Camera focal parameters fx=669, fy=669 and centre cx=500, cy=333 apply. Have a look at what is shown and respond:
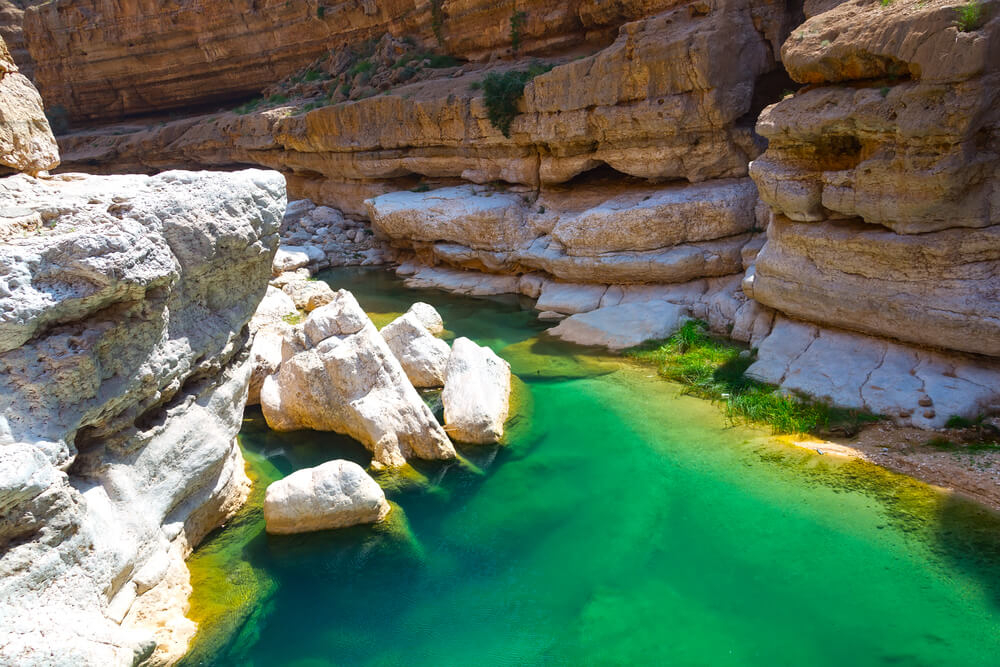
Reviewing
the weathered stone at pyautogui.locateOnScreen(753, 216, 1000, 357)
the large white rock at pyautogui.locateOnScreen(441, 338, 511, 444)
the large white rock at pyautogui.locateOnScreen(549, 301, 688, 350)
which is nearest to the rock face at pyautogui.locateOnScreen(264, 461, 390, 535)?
the large white rock at pyautogui.locateOnScreen(441, 338, 511, 444)

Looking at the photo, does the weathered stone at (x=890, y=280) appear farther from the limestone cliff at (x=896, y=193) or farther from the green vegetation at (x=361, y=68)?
the green vegetation at (x=361, y=68)

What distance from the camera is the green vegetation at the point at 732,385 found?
26.1 feet

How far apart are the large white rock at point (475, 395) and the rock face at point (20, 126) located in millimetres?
4959

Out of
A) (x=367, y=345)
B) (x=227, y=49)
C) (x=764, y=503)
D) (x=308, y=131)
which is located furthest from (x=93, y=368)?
(x=227, y=49)

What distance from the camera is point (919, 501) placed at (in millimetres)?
6488

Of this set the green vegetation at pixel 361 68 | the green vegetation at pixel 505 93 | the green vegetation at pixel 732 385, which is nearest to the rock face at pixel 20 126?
the green vegetation at pixel 732 385

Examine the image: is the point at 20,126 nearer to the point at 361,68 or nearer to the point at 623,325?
the point at 623,325

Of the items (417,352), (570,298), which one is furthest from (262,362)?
(570,298)

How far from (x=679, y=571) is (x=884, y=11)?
23.0ft

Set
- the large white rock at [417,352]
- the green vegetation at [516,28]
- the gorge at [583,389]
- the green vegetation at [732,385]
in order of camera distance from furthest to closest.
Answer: the green vegetation at [516,28] < the large white rock at [417,352] < the green vegetation at [732,385] < the gorge at [583,389]

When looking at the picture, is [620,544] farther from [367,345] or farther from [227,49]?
[227,49]

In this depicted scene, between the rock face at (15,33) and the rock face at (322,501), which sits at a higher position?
the rock face at (15,33)

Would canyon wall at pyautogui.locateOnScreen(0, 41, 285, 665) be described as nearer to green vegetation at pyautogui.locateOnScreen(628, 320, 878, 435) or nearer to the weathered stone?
green vegetation at pyautogui.locateOnScreen(628, 320, 878, 435)

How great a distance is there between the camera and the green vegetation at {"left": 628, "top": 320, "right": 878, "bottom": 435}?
7941 mm
